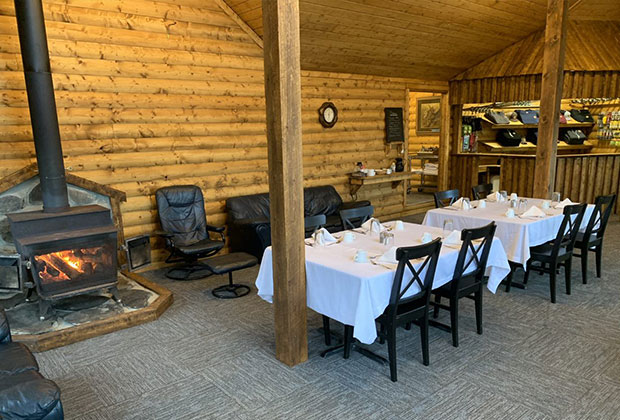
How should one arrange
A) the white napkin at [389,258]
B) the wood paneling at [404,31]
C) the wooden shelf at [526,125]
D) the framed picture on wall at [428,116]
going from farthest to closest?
the framed picture on wall at [428,116], the wooden shelf at [526,125], the wood paneling at [404,31], the white napkin at [389,258]

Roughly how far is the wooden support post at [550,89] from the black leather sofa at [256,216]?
2519mm

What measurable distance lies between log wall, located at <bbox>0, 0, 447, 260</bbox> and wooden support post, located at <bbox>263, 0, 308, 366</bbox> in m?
2.94

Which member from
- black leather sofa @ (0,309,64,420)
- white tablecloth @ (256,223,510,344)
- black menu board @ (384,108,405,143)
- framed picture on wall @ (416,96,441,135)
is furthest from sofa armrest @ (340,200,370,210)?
black leather sofa @ (0,309,64,420)

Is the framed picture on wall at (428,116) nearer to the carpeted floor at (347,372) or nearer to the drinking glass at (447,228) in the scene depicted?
the drinking glass at (447,228)

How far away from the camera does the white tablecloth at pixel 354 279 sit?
285cm

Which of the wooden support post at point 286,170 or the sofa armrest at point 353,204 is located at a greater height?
the wooden support post at point 286,170

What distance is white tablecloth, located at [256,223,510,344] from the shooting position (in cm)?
285

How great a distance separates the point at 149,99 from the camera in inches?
211

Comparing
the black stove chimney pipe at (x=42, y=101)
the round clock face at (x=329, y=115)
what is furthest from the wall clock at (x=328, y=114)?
the black stove chimney pipe at (x=42, y=101)

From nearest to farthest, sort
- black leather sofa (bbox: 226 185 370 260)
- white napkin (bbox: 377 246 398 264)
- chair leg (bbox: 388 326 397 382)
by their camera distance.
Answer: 1. chair leg (bbox: 388 326 397 382)
2. white napkin (bbox: 377 246 398 264)
3. black leather sofa (bbox: 226 185 370 260)

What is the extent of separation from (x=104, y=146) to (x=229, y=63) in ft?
6.30

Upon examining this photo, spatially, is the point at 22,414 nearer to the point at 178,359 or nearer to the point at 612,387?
the point at 178,359

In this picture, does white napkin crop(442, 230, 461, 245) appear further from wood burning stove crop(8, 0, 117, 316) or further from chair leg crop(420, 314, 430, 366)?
wood burning stove crop(8, 0, 117, 316)

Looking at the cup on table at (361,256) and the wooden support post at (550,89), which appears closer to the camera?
the cup on table at (361,256)
